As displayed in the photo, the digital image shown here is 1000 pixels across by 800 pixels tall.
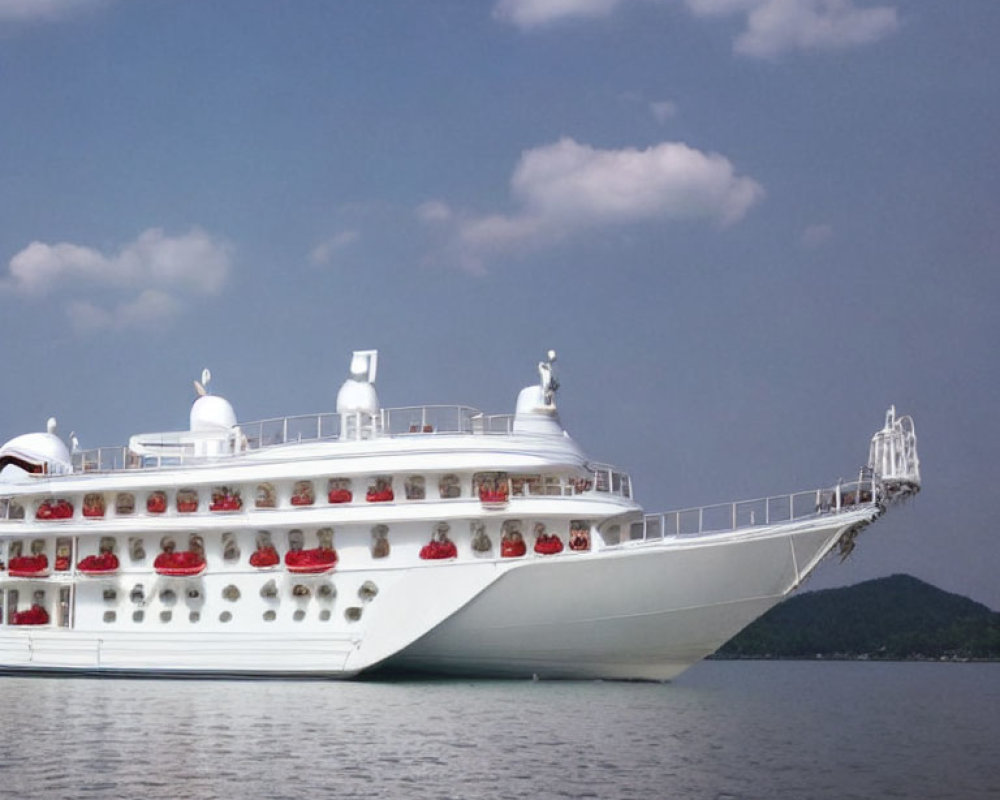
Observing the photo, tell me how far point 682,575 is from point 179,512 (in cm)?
1449

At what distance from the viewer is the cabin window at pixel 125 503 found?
3881 centimetres

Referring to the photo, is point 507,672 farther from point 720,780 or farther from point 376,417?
point 720,780

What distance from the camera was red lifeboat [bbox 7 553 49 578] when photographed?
38.5m

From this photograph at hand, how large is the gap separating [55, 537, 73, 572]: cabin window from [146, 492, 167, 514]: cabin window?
11.0ft

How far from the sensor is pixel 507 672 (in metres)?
34.9

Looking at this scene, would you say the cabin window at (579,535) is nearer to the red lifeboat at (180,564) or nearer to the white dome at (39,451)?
the red lifeboat at (180,564)

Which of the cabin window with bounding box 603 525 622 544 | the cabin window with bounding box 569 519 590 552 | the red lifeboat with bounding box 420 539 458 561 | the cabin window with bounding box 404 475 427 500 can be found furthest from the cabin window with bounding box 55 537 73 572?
the cabin window with bounding box 603 525 622 544

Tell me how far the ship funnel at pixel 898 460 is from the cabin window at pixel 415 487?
1170 centimetres

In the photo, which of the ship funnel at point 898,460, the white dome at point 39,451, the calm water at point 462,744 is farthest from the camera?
the white dome at point 39,451

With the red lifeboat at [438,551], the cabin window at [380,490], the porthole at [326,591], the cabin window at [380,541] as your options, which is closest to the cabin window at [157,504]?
the porthole at [326,591]

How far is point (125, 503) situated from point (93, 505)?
0.91 metres

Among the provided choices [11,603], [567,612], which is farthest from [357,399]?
[11,603]

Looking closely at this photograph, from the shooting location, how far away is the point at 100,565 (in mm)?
37375

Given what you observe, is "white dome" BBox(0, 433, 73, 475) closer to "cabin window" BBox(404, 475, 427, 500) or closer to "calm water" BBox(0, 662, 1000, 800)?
"calm water" BBox(0, 662, 1000, 800)
